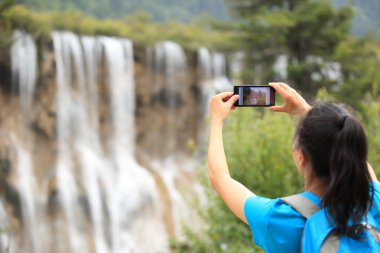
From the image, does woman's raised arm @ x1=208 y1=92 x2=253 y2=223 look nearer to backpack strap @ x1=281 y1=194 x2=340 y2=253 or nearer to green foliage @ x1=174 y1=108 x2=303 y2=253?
backpack strap @ x1=281 y1=194 x2=340 y2=253

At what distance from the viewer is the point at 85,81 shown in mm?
15828

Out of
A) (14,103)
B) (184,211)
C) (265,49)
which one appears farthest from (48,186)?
(265,49)

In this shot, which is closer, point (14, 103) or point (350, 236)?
point (350, 236)

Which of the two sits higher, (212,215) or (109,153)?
(212,215)

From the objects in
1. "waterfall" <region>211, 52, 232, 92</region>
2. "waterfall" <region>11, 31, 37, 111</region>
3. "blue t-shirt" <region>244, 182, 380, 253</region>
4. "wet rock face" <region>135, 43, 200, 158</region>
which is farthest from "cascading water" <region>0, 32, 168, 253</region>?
"blue t-shirt" <region>244, 182, 380, 253</region>

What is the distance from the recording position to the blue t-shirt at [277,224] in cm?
135

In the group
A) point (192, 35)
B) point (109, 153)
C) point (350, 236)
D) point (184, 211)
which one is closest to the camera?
point (350, 236)

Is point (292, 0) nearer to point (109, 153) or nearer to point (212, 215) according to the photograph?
point (109, 153)

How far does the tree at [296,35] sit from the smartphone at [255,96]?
38.4ft

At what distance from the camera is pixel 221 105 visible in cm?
173

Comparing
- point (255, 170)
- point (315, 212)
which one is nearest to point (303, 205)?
point (315, 212)

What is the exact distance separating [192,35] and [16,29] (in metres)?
7.11

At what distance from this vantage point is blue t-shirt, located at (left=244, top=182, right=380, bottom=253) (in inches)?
53.2

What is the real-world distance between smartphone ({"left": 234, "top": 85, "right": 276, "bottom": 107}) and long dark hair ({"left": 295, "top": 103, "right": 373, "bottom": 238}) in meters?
0.38
